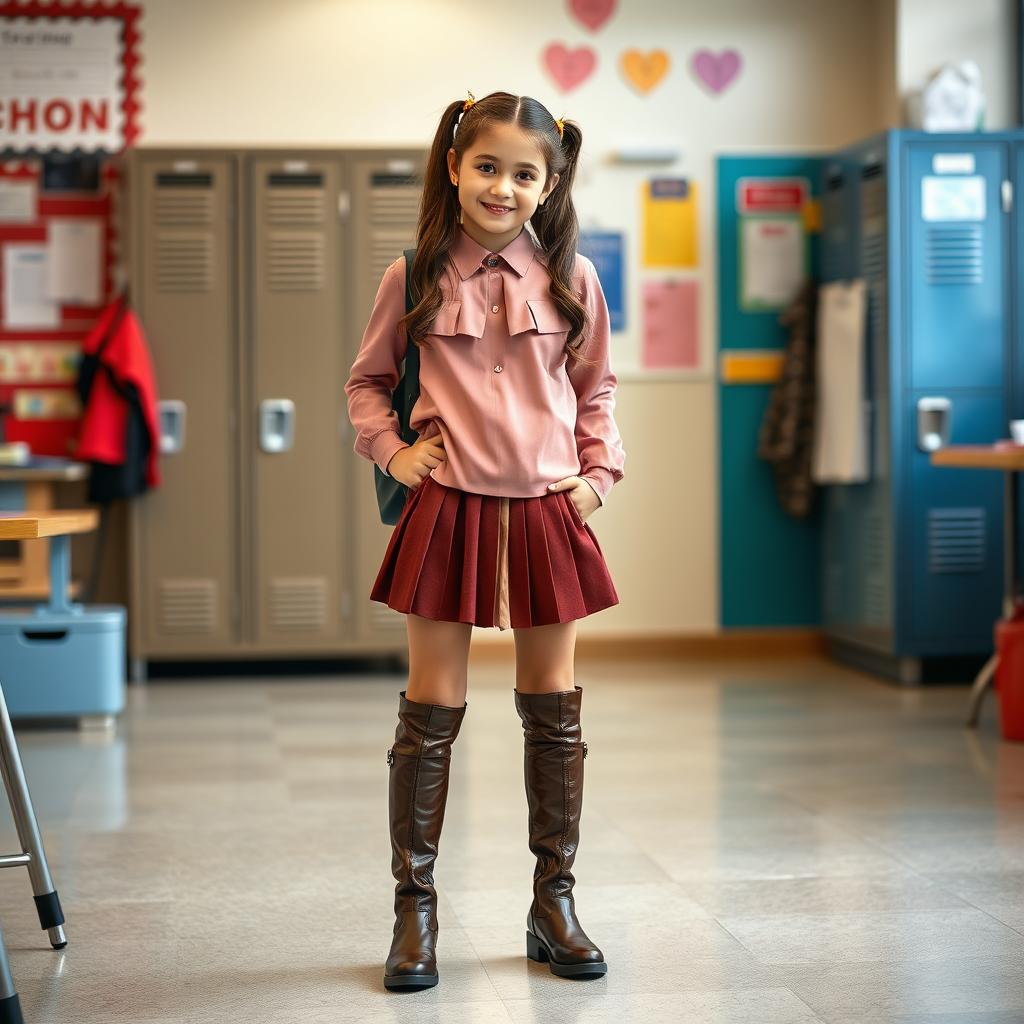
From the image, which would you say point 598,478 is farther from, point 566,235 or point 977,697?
point 977,697

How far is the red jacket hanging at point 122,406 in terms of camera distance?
5379mm

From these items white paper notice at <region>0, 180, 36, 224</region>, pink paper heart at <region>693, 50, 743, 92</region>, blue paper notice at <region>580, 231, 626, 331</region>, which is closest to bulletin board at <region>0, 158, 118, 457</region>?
white paper notice at <region>0, 180, 36, 224</region>

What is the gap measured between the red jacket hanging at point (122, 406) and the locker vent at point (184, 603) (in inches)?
15.0

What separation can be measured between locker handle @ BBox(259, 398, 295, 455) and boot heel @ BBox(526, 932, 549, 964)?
3366 mm

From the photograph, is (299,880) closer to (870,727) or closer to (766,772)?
(766,772)

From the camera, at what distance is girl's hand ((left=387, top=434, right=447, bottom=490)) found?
225 centimetres

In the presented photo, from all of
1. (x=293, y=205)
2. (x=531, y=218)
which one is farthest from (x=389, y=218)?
(x=531, y=218)

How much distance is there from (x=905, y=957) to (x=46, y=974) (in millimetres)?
1316

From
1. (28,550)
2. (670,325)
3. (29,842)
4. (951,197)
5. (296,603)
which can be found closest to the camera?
(29,842)

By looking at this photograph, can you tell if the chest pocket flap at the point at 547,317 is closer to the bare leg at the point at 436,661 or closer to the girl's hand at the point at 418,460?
the girl's hand at the point at 418,460

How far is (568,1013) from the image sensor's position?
7.04ft

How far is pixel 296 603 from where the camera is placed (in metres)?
5.59

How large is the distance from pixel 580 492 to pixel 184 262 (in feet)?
11.6

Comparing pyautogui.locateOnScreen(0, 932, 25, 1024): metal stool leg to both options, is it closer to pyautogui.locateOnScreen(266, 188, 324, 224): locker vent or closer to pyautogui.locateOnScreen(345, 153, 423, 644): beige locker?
pyautogui.locateOnScreen(345, 153, 423, 644): beige locker
